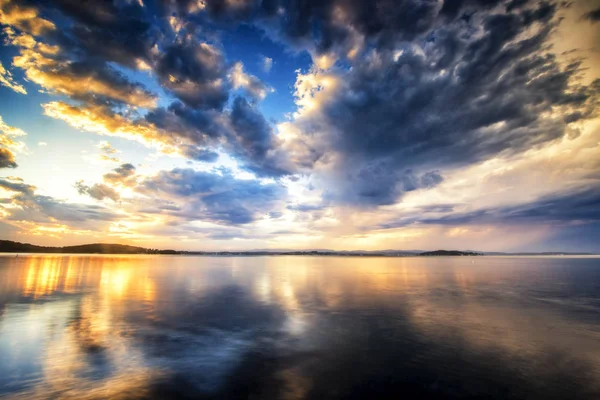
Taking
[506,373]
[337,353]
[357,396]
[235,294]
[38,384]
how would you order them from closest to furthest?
[357,396] < [38,384] < [506,373] < [337,353] < [235,294]

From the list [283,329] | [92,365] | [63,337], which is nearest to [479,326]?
[283,329]

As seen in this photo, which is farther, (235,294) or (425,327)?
(235,294)

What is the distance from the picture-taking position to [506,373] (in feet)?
40.8

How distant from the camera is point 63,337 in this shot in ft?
56.2

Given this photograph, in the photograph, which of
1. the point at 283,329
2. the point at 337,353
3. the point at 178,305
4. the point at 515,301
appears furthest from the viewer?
the point at 515,301

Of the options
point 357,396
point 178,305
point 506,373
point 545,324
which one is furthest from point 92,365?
point 545,324

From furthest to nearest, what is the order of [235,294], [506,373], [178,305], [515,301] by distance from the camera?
[235,294], [515,301], [178,305], [506,373]

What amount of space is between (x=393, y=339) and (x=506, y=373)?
18.9 feet

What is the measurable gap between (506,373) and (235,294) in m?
28.4

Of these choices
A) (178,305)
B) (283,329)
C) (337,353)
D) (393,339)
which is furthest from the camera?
(178,305)

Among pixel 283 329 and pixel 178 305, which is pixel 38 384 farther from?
pixel 178 305

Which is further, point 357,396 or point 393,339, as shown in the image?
point 393,339

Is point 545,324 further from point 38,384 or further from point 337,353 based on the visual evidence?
point 38,384

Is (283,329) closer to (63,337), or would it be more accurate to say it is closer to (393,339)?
(393,339)
